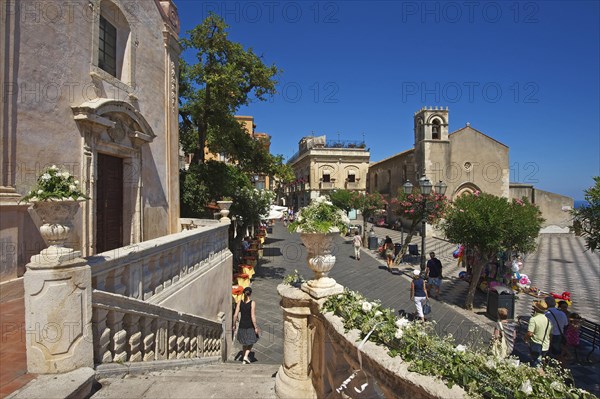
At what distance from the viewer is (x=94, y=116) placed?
659cm

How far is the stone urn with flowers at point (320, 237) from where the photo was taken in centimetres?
359

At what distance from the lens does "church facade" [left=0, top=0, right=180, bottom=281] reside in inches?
206

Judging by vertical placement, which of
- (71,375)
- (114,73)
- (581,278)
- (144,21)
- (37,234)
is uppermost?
(144,21)

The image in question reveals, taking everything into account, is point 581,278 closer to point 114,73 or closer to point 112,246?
point 112,246

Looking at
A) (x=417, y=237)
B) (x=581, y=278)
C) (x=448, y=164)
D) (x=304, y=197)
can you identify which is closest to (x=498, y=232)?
(x=581, y=278)

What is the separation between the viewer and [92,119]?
6547 millimetres

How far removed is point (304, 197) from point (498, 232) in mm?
41455

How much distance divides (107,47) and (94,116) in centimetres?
245

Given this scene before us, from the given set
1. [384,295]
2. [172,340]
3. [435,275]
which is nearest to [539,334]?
[435,275]

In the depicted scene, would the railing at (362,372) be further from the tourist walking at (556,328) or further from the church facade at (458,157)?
the church facade at (458,157)

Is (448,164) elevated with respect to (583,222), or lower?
Answer: elevated

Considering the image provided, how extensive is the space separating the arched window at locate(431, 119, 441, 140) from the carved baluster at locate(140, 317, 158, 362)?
2963cm

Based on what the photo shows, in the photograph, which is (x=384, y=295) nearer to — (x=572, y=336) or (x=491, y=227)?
(x=491, y=227)

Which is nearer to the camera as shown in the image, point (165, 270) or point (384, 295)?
point (165, 270)
